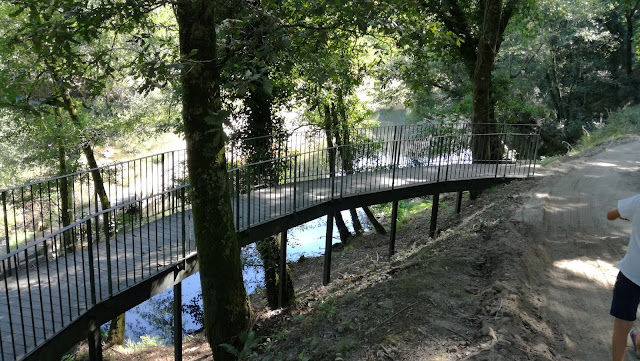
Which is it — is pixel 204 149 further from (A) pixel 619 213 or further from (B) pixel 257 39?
(A) pixel 619 213

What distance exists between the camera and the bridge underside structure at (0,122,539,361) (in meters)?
5.41

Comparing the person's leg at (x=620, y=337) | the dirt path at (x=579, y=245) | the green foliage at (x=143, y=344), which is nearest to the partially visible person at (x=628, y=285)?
the person's leg at (x=620, y=337)

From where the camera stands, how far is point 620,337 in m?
4.06

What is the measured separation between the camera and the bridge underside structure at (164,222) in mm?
5414

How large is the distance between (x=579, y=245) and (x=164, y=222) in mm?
7332

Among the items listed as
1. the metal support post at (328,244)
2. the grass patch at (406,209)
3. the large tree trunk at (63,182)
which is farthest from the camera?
the grass patch at (406,209)

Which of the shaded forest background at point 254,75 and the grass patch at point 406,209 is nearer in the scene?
the shaded forest background at point 254,75

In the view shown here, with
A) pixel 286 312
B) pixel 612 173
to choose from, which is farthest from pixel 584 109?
pixel 286 312

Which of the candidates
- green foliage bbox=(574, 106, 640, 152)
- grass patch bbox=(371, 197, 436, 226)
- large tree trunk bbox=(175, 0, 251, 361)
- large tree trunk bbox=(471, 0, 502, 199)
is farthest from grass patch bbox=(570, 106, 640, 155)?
large tree trunk bbox=(175, 0, 251, 361)

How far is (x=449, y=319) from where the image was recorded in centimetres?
520

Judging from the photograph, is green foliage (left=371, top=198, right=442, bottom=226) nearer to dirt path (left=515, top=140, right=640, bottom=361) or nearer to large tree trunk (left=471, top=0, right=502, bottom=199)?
large tree trunk (left=471, top=0, right=502, bottom=199)

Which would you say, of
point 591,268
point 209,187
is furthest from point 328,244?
point 591,268

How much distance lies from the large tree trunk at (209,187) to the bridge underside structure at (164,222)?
1017 millimetres

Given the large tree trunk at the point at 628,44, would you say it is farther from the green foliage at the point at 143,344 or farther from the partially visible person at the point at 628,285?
the green foliage at the point at 143,344
